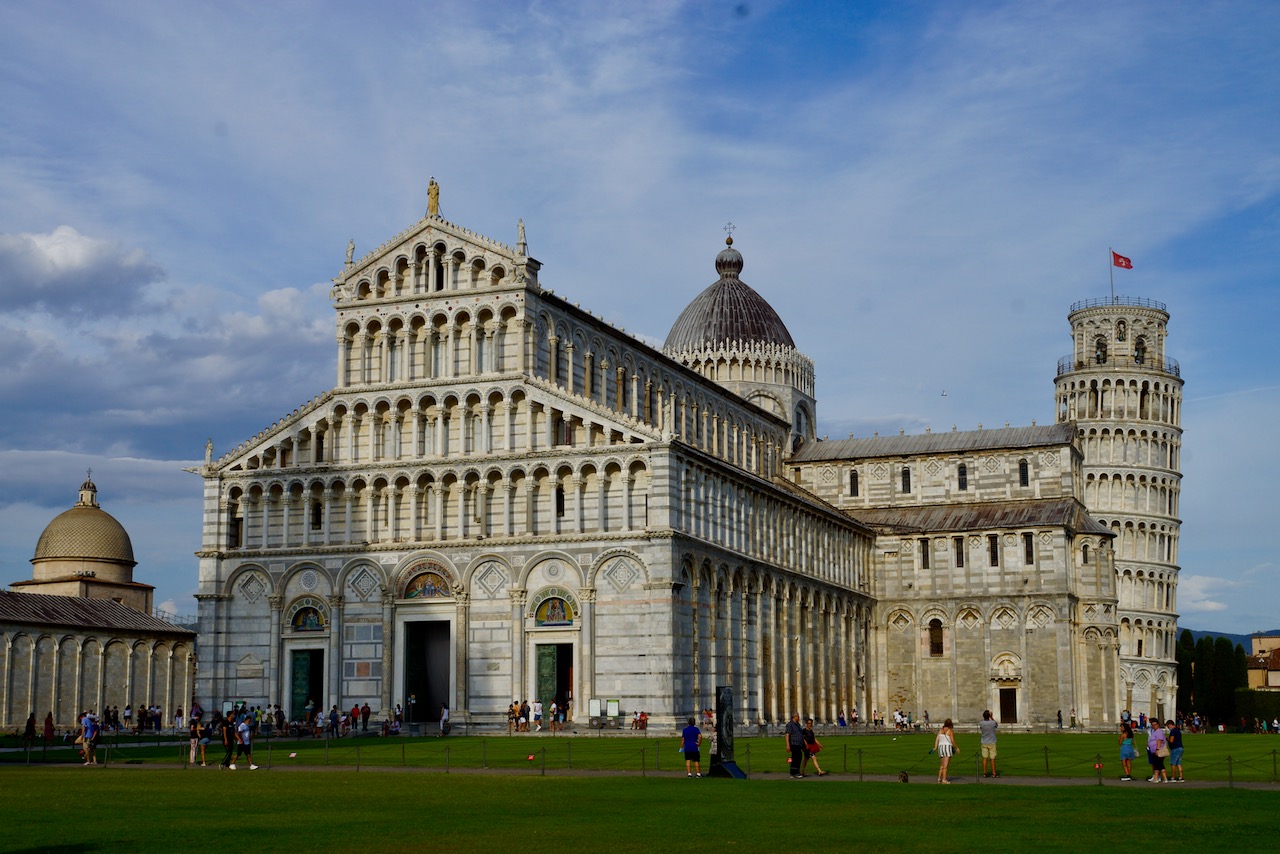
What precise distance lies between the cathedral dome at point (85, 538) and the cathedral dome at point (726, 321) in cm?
4203

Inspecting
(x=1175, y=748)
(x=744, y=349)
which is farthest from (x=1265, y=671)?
(x=1175, y=748)

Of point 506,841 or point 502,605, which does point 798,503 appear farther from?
point 506,841

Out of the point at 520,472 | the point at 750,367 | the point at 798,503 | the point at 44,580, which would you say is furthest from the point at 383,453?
the point at 44,580

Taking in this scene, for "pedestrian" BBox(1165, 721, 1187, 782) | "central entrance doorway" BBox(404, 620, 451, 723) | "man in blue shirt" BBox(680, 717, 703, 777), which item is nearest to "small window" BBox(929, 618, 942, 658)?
"central entrance doorway" BBox(404, 620, 451, 723)

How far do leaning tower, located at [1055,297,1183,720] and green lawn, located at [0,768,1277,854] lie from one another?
87564 mm

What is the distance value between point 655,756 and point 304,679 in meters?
28.0

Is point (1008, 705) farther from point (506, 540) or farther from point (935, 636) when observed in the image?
point (506, 540)

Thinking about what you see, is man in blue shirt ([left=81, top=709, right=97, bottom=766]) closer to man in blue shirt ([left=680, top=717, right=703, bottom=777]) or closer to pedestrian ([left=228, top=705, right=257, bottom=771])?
pedestrian ([left=228, top=705, right=257, bottom=771])

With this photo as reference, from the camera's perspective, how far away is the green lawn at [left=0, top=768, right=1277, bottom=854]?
24.8 meters

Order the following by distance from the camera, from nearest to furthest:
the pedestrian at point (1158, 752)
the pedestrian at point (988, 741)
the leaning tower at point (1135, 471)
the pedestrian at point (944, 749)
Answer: the pedestrian at point (944, 749) → the pedestrian at point (1158, 752) → the pedestrian at point (988, 741) → the leaning tower at point (1135, 471)

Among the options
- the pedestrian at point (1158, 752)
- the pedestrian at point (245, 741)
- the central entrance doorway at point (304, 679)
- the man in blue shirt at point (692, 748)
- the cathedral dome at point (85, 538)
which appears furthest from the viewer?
the cathedral dome at point (85, 538)

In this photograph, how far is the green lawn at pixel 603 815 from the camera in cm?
2480

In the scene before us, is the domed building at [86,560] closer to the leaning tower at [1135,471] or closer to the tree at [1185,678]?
the leaning tower at [1135,471]

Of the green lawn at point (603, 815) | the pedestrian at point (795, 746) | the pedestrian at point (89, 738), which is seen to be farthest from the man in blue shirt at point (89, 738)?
the pedestrian at point (795, 746)
